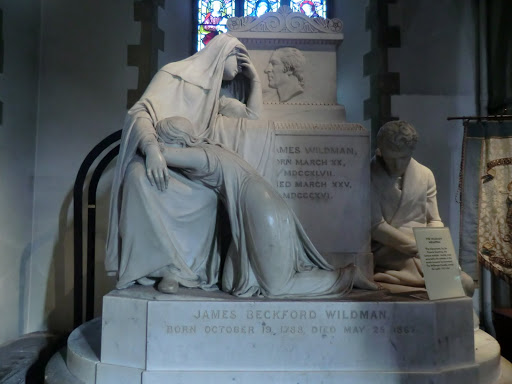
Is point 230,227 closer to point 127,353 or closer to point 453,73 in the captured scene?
point 127,353

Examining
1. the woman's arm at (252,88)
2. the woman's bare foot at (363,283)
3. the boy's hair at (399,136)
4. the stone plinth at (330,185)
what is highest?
the woman's arm at (252,88)

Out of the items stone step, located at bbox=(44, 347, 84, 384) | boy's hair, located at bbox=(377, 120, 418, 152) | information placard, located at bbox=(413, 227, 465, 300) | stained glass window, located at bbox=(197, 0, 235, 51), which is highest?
stained glass window, located at bbox=(197, 0, 235, 51)

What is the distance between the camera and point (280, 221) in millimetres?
2377

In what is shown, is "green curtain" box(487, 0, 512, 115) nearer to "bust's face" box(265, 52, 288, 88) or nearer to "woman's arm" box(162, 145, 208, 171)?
A: "bust's face" box(265, 52, 288, 88)

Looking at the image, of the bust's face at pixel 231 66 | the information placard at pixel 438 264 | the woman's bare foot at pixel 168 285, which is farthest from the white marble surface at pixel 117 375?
the bust's face at pixel 231 66

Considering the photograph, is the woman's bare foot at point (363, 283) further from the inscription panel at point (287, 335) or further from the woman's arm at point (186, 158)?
the woman's arm at point (186, 158)

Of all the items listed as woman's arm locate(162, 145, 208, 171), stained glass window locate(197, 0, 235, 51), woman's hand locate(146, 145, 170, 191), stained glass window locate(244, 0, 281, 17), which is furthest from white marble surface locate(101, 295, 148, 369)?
stained glass window locate(244, 0, 281, 17)

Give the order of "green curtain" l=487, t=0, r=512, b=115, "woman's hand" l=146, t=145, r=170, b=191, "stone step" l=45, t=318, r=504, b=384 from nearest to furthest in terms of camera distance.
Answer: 1. "stone step" l=45, t=318, r=504, b=384
2. "woman's hand" l=146, t=145, r=170, b=191
3. "green curtain" l=487, t=0, r=512, b=115

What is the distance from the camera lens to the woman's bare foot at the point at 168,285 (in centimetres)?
231

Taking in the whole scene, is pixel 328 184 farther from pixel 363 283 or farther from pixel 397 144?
pixel 363 283

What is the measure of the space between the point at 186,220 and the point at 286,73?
1277 mm

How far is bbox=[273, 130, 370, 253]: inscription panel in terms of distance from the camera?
2.82 m

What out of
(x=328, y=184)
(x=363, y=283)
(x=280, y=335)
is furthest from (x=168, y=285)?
(x=328, y=184)

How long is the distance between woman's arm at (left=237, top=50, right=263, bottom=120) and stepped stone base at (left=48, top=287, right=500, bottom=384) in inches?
52.0
